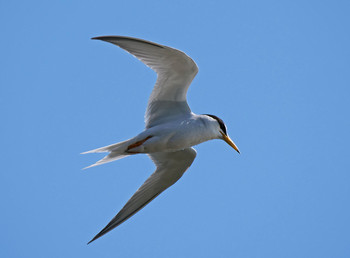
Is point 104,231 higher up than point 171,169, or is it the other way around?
point 171,169

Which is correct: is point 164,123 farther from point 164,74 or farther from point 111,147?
point 111,147

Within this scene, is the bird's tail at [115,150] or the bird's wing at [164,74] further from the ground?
the bird's wing at [164,74]

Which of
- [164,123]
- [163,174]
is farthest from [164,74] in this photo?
[163,174]

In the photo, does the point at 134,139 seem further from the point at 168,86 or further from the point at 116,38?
the point at 116,38

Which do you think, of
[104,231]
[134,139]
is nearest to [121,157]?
[134,139]

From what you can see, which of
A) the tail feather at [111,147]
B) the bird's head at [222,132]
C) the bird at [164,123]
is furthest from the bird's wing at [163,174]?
the tail feather at [111,147]

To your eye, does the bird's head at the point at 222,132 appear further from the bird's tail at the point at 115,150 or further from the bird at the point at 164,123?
the bird's tail at the point at 115,150

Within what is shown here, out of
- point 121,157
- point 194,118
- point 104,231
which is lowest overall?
point 104,231
